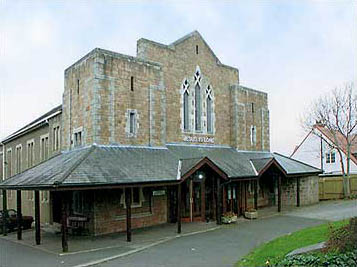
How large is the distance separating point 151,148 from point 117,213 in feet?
12.0

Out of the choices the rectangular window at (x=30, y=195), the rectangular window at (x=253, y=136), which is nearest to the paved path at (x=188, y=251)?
the rectangular window at (x=253, y=136)

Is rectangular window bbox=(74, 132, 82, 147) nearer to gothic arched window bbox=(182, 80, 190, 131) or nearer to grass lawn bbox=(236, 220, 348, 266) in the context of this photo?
gothic arched window bbox=(182, 80, 190, 131)

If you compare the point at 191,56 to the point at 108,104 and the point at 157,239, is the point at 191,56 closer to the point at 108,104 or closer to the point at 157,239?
the point at 108,104

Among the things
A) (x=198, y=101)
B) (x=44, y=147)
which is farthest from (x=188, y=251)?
(x=44, y=147)

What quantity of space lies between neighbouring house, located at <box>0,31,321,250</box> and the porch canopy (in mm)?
49

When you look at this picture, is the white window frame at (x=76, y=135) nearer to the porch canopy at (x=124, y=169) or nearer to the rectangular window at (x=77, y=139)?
the rectangular window at (x=77, y=139)

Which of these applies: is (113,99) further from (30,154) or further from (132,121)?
(30,154)

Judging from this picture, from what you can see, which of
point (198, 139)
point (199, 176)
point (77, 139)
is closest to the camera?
point (77, 139)

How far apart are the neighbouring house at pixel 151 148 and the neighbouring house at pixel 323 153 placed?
15549mm

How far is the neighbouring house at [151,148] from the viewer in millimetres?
15633

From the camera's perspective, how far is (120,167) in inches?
608

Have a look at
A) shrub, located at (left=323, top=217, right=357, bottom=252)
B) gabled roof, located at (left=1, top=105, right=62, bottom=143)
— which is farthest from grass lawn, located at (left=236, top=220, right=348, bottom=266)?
gabled roof, located at (left=1, top=105, right=62, bottom=143)

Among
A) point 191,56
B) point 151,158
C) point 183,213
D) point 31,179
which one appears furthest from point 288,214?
point 31,179

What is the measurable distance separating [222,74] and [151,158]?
9.13 m
